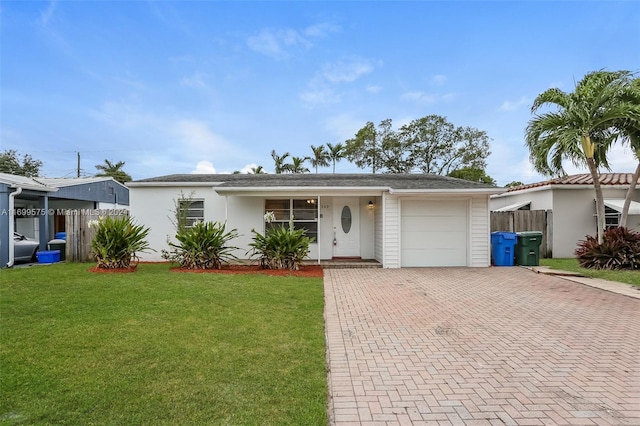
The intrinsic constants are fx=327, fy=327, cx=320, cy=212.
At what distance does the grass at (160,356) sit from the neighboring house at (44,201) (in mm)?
5594

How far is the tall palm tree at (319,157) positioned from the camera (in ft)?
102

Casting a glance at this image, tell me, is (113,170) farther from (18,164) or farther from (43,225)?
(43,225)

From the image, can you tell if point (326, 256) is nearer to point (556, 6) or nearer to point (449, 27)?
point (449, 27)

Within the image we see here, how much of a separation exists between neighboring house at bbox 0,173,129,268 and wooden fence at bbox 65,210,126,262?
18 centimetres

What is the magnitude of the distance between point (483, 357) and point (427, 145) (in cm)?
2817

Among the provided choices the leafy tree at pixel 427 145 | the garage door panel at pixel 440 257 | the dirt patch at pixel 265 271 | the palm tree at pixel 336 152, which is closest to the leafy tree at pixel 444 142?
the leafy tree at pixel 427 145

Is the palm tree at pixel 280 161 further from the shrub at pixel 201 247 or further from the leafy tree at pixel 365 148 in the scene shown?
the shrub at pixel 201 247

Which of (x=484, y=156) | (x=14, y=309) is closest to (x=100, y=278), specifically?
(x=14, y=309)

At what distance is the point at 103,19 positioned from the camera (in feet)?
32.9

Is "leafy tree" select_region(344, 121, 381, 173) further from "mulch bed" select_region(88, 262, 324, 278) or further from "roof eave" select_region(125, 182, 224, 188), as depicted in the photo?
"mulch bed" select_region(88, 262, 324, 278)

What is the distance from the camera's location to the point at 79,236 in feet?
38.3

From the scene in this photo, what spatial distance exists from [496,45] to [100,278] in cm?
1394

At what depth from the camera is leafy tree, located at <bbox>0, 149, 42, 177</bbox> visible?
28984mm

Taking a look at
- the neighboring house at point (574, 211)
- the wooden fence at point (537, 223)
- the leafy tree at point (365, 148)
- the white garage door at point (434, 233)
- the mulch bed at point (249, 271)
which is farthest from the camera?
the leafy tree at point (365, 148)
